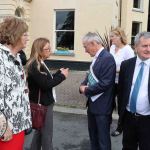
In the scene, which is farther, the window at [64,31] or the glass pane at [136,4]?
the glass pane at [136,4]

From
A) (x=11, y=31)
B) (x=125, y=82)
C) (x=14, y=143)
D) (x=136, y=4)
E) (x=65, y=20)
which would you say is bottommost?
(x=14, y=143)

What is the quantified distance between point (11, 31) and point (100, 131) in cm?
196

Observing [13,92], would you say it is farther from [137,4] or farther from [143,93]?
[137,4]

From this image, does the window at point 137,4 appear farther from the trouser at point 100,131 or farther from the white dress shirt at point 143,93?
the white dress shirt at point 143,93

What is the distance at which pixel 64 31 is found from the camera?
17.5 m

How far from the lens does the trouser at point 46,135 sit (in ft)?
14.6

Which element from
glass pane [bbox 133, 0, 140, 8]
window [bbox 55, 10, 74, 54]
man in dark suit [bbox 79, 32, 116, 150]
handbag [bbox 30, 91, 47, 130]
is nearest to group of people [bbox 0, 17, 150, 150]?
man in dark suit [bbox 79, 32, 116, 150]

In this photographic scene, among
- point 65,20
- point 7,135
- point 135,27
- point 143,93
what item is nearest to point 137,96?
point 143,93

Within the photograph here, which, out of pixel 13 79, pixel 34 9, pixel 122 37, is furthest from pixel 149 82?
pixel 34 9

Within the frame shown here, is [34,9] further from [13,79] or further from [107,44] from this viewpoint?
[13,79]

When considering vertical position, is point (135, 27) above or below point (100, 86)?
above

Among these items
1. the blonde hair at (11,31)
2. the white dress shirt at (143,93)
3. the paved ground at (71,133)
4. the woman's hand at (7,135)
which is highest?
the blonde hair at (11,31)

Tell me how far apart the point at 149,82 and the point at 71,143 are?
2.34 metres

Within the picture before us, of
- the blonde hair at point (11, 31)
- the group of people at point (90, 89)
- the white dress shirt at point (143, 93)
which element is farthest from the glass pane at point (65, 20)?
the blonde hair at point (11, 31)
